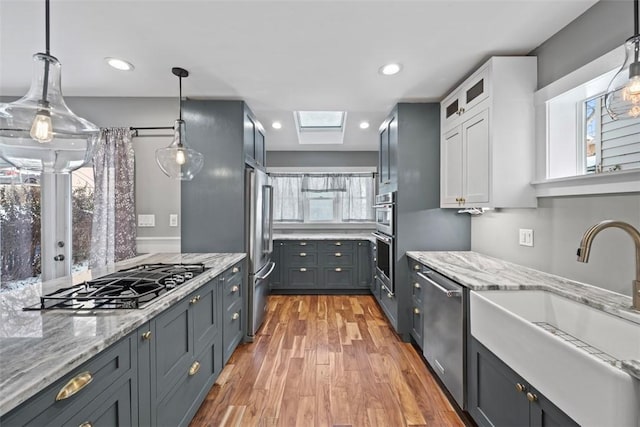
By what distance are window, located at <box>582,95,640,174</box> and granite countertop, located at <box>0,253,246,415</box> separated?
7.71 feet

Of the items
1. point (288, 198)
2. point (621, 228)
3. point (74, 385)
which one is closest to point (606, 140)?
point (621, 228)

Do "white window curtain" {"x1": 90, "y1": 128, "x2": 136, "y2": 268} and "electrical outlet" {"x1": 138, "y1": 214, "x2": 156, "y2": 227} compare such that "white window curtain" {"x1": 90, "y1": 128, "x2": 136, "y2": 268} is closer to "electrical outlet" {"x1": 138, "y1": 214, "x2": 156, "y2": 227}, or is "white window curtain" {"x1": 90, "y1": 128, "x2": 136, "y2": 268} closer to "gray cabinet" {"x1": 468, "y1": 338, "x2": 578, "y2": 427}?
"electrical outlet" {"x1": 138, "y1": 214, "x2": 156, "y2": 227}

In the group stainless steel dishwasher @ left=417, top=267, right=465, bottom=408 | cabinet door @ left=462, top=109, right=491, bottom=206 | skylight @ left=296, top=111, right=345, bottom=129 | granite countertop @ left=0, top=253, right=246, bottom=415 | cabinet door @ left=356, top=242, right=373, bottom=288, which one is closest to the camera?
granite countertop @ left=0, top=253, right=246, bottom=415

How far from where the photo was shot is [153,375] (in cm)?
127

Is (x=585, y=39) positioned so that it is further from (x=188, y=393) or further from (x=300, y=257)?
(x=300, y=257)

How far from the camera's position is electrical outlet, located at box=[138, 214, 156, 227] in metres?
2.84

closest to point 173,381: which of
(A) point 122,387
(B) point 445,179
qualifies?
(A) point 122,387

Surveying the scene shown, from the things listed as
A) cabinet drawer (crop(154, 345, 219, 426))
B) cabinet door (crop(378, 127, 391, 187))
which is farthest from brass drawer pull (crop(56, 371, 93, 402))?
cabinet door (crop(378, 127, 391, 187))

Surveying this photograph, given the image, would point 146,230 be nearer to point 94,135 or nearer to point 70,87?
point 70,87

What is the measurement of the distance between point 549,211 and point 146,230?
3.41m

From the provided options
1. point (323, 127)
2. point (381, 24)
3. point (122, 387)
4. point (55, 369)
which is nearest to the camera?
point (55, 369)

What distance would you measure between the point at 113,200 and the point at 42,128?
6.01 ft

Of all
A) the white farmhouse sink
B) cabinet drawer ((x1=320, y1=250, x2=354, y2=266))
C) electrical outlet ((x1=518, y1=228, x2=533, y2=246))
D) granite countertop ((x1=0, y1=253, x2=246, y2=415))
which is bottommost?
cabinet drawer ((x1=320, y1=250, x2=354, y2=266))

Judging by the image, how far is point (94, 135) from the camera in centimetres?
Result: 135
